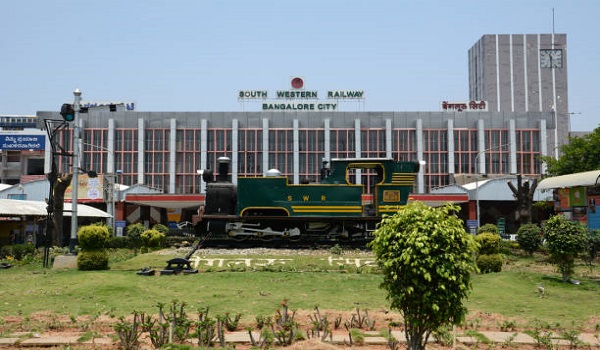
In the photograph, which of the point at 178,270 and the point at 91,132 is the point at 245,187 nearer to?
the point at 178,270

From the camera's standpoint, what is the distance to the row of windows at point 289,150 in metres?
79.5

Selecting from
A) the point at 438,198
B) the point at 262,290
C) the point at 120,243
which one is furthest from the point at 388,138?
the point at 262,290

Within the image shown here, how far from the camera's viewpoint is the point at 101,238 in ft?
66.3

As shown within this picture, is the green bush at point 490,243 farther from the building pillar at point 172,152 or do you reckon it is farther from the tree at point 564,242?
the building pillar at point 172,152

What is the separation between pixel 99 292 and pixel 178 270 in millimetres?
4416

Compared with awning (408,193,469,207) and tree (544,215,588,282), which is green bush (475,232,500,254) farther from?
awning (408,193,469,207)

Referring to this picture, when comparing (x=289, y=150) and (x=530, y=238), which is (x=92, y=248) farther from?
(x=289, y=150)

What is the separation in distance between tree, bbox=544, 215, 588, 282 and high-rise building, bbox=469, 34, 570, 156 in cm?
14205

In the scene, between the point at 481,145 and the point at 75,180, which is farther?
the point at 481,145

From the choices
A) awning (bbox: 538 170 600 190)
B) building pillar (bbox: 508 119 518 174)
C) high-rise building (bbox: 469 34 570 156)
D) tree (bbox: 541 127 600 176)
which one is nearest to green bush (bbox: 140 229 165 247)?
awning (bbox: 538 170 600 190)

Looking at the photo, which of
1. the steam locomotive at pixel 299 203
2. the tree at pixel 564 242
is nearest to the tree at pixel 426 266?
the tree at pixel 564 242

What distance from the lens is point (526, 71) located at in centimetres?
15275

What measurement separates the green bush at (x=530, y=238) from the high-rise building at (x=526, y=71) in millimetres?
133762

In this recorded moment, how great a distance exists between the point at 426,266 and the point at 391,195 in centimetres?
1976
